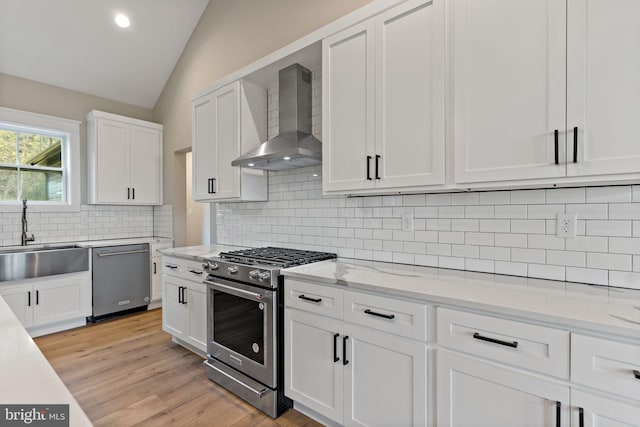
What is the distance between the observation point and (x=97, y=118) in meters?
4.16

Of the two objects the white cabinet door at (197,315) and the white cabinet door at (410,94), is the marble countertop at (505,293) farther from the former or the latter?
the white cabinet door at (197,315)

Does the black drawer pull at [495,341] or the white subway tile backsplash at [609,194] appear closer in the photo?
the black drawer pull at [495,341]

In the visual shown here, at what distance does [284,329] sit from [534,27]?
209cm

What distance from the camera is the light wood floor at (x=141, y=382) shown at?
7.04 ft

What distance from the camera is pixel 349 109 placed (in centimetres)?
217

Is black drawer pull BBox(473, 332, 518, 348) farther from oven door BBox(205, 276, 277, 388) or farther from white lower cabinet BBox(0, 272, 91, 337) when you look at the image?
white lower cabinet BBox(0, 272, 91, 337)

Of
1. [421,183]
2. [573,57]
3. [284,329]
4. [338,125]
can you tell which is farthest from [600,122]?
[284,329]

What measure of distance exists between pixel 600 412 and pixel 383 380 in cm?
86

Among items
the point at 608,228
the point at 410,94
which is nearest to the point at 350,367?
the point at 608,228

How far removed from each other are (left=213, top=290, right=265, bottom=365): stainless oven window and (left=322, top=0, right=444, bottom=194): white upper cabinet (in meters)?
0.99

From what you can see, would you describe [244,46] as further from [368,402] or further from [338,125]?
[368,402]

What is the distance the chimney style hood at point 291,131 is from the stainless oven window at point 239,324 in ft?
3.53

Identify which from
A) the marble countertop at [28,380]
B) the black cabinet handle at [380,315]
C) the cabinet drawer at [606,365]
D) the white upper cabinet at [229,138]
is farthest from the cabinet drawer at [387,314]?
the white upper cabinet at [229,138]

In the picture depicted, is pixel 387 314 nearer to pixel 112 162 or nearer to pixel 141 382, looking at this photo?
pixel 141 382
